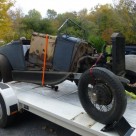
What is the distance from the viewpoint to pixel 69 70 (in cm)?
400

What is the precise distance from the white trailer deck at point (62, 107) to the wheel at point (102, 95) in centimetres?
12

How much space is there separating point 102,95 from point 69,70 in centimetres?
106

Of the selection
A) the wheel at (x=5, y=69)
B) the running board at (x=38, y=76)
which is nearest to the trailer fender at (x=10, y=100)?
the running board at (x=38, y=76)

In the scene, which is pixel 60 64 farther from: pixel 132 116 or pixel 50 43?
pixel 132 116

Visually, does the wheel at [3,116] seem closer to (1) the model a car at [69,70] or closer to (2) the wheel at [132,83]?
(1) the model a car at [69,70]

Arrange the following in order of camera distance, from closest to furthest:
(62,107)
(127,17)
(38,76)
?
(62,107) → (38,76) → (127,17)

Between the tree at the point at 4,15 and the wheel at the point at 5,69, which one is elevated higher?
the tree at the point at 4,15

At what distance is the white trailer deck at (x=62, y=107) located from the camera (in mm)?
2959

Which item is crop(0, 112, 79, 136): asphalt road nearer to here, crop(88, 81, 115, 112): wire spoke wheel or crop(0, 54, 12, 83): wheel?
crop(0, 54, 12, 83): wheel

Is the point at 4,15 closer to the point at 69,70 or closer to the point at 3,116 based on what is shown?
the point at 3,116

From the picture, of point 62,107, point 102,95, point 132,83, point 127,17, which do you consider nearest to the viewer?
point 102,95

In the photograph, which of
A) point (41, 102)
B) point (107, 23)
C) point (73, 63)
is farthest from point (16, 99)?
point (107, 23)

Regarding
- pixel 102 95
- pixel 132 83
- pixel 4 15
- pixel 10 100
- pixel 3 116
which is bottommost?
pixel 3 116

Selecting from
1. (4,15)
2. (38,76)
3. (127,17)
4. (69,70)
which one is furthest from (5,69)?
(127,17)
